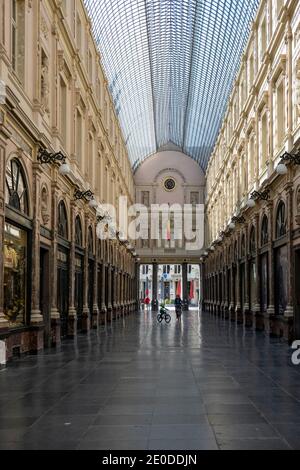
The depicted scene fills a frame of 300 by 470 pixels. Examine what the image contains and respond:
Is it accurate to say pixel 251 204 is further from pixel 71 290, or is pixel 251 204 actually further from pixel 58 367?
pixel 58 367

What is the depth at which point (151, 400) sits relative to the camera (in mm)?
11000

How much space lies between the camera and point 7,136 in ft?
52.2

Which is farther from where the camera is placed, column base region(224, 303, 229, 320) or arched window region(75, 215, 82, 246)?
column base region(224, 303, 229, 320)

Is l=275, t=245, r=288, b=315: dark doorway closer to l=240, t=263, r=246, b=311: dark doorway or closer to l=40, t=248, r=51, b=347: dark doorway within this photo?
l=40, t=248, r=51, b=347: dark doorway

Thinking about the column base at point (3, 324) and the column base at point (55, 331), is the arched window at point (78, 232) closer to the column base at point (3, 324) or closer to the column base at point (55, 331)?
the column base at point (55, 331)

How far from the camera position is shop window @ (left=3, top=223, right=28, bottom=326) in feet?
56.5

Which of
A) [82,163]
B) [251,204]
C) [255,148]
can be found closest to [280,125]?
[251,204]

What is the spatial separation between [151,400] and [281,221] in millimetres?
16311

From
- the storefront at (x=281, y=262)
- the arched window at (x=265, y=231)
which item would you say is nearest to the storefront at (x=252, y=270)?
the arched window at (x=265, y=231)

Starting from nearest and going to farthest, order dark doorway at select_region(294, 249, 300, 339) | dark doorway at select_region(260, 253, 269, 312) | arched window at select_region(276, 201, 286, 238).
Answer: dark doorway at select_region(294, 249, 300, 339) < arched window at select_region(276, 201, 286, 238) < dark doorway at select_region(260, 253, 269, 312)

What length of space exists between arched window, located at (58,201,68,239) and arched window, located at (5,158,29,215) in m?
5.50

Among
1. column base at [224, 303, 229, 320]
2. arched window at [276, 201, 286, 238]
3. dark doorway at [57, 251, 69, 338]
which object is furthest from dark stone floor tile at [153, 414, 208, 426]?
column base at [224, 303, 229, 320]

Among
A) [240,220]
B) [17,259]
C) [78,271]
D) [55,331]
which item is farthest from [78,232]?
[17,259]

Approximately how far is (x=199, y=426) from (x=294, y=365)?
7.99m
